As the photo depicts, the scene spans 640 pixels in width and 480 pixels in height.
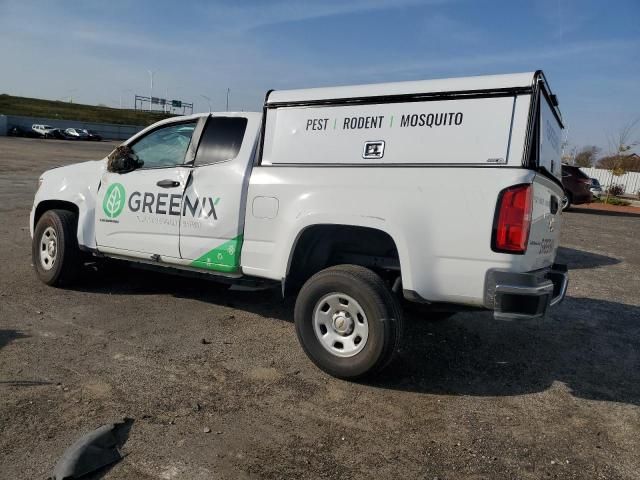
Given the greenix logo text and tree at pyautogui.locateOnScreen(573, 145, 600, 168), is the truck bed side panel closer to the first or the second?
the greenix logo text

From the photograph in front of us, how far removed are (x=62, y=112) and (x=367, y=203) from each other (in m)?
87.7

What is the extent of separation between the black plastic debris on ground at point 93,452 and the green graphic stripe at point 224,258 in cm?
174

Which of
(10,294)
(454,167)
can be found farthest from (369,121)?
(10,294)

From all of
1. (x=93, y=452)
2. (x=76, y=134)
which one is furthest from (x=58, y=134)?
(x=93, y=452)

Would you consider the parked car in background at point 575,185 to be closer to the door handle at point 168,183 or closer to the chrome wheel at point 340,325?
the door handle at point 168,183

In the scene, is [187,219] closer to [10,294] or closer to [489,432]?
[10,294]

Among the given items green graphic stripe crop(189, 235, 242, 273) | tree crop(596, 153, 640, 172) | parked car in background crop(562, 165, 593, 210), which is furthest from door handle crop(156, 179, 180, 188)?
tree crop(596, 153, 640, 172)

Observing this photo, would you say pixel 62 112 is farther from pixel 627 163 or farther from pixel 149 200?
pixel 149 200

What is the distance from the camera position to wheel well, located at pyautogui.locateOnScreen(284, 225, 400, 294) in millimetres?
4363

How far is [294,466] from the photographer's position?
2938 mm

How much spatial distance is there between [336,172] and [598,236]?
11331 mm

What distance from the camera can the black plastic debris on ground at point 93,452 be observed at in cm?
272

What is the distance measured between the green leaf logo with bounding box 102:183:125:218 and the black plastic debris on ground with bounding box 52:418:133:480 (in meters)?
2.78

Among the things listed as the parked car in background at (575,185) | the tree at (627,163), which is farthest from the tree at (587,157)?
the parked car in background at (575,185)
